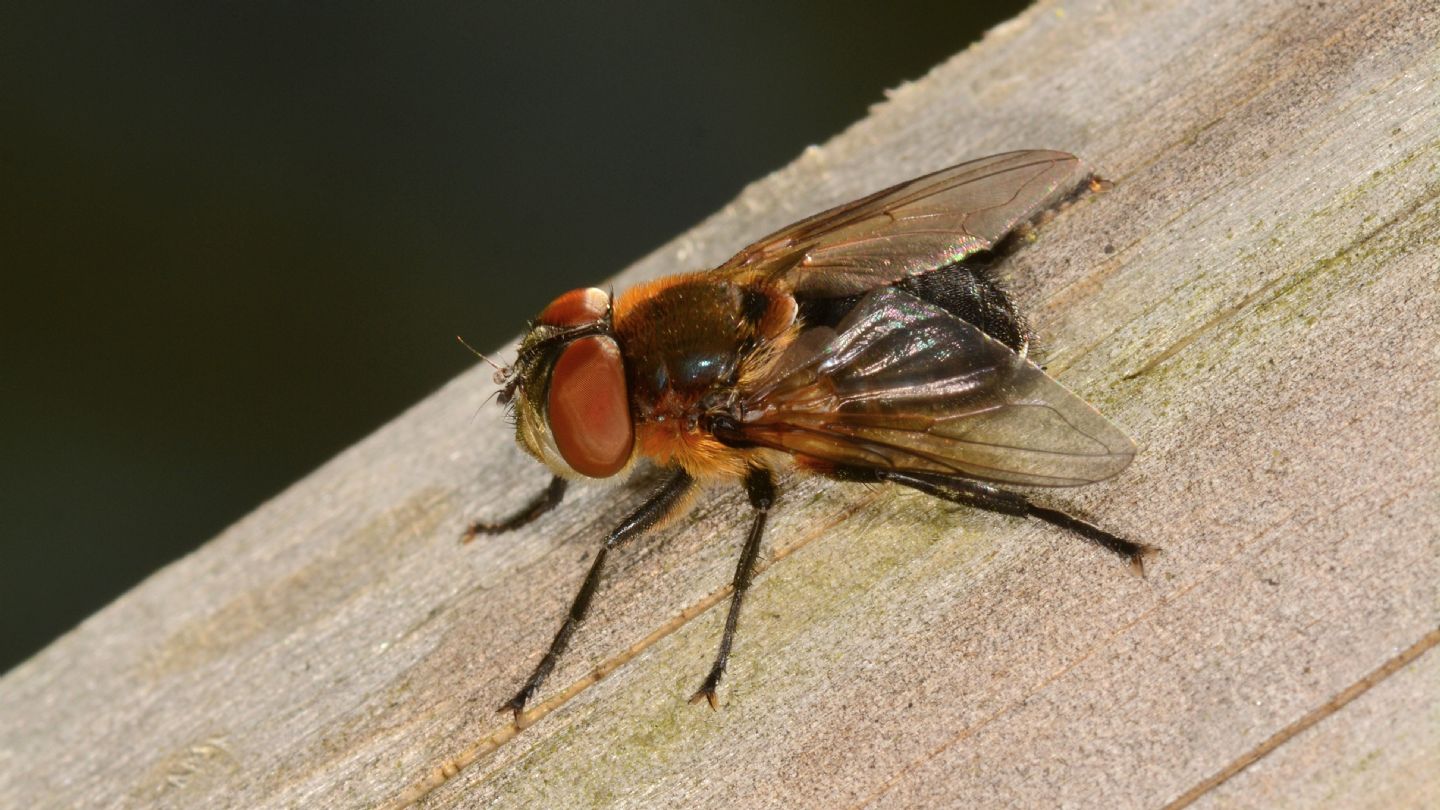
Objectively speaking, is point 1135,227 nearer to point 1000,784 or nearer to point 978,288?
point 978,288

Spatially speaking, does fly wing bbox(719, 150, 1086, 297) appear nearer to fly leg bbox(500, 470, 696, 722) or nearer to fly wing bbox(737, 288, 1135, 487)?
fly wing bbox(737, 288, 1135, 487)

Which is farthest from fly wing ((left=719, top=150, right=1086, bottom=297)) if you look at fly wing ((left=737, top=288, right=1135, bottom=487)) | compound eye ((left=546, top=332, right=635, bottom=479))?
compound eye ((left=546, top=332, right=635, bottom=479))

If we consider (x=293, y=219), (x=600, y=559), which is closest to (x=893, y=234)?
(x=600, y=559)

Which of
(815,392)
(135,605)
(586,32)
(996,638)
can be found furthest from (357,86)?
(996,638)

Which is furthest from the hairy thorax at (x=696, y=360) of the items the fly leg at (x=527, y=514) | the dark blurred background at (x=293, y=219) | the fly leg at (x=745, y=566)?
the dark blurred background at (x=293, y=219)

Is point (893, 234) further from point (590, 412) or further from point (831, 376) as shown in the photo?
point (590, 412)

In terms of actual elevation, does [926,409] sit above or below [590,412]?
below

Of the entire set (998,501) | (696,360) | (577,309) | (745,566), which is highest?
(577,309)

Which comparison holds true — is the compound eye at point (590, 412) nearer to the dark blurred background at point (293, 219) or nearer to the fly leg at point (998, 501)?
the fly leg at point (998, 501)
